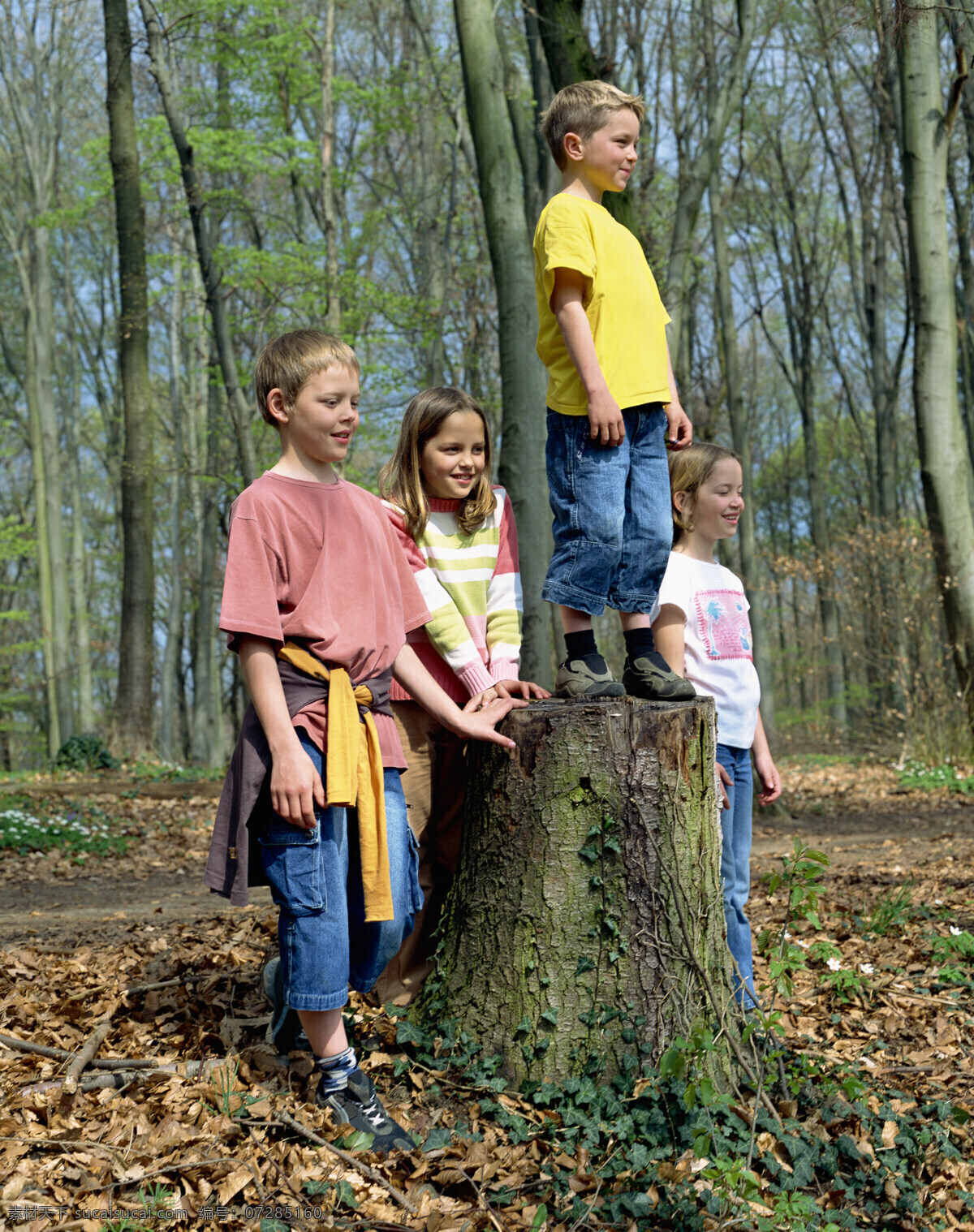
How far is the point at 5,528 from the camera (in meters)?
20.3

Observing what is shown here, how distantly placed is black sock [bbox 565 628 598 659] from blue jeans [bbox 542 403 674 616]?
104mm

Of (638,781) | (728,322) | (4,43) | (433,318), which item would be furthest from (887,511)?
(4,43)

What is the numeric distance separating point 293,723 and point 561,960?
3.27 feet

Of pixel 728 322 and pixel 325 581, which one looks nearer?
pixel 325 581

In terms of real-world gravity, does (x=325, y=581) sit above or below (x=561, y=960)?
above

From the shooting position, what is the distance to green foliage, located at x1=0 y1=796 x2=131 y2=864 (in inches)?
309

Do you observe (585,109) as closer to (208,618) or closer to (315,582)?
(315,582)

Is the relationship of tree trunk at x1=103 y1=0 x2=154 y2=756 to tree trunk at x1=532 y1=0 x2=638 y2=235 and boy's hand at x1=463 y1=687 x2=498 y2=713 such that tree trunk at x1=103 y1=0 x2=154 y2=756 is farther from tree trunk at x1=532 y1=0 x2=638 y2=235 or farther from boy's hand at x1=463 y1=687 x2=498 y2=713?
boy's hand at x1=463 y1=687 x2=498 y2=713

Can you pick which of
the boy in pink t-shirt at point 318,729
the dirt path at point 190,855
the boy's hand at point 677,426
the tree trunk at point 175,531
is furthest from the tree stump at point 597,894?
the tree trunk at point 175,531

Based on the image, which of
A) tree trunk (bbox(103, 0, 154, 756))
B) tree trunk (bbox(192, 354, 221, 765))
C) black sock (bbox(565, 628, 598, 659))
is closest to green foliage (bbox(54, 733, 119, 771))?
tree trunk (bbox(103, 0, 154, 756))

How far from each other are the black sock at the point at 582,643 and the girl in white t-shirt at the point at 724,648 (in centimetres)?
25

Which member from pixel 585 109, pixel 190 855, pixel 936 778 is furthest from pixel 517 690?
pixel 936 778

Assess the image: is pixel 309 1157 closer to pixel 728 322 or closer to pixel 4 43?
pixel 728 322

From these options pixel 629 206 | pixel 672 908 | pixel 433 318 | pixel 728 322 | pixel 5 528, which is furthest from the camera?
pixel 5 528
